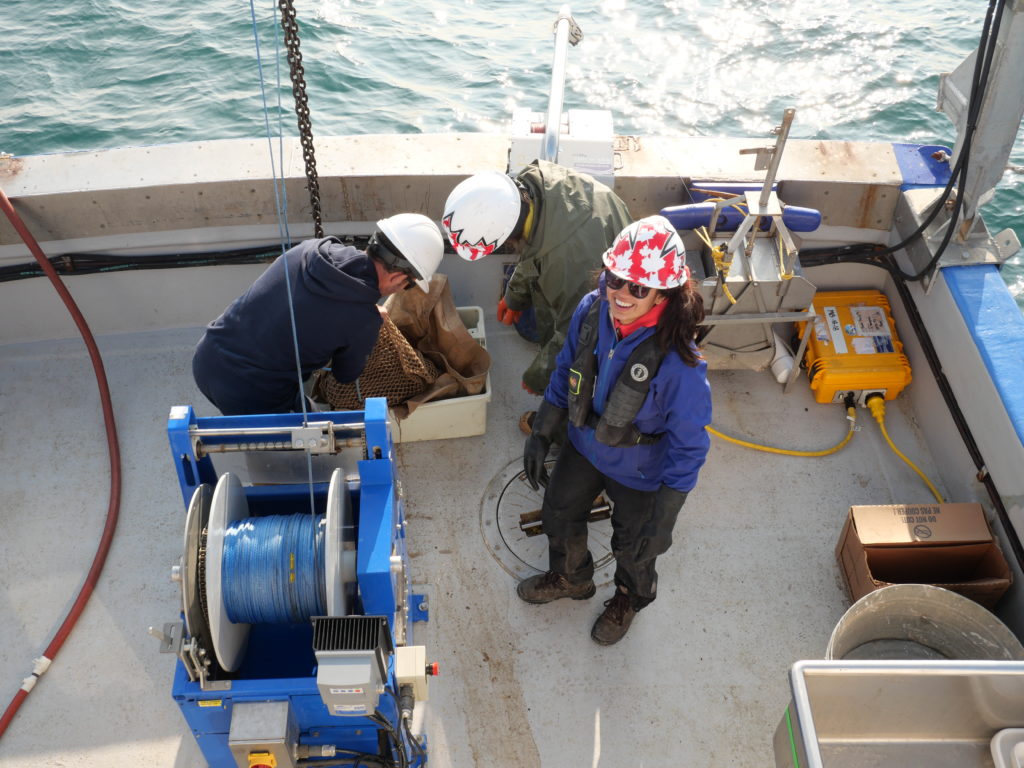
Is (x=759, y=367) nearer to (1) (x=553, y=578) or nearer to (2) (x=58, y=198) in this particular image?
(1) (x=553, y=578)

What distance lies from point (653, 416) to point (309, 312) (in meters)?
1.38

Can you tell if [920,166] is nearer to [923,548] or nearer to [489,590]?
[923,548]

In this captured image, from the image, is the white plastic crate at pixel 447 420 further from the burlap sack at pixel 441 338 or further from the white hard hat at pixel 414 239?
the white hard hat at pixel 414 239

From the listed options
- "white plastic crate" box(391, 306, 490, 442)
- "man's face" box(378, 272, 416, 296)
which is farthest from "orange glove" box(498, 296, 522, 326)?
"man's face" box(378, 272, 416, 296)

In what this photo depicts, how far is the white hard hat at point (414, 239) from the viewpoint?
3.25m

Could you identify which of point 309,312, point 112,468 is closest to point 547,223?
point 309,312

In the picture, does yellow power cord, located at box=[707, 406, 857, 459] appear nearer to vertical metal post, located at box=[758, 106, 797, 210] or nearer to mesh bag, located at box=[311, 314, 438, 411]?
vertical metal post, located at box=[758, 106, 797, 210]

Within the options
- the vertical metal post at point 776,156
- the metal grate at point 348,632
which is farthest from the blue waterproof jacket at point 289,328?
the vertical metal post at point 776,156

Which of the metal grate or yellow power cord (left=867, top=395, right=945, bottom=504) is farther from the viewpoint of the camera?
yellow power cord (left=867, top=395, right=945, bottom=504)

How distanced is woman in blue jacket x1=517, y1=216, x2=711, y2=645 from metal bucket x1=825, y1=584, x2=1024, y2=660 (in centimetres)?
80

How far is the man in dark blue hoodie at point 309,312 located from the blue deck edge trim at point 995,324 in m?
2.52

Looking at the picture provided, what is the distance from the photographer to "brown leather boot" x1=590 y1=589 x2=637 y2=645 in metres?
3.53

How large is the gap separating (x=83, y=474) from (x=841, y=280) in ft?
14.1

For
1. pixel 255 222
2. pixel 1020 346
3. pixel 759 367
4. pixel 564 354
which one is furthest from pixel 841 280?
pixel 255 222
